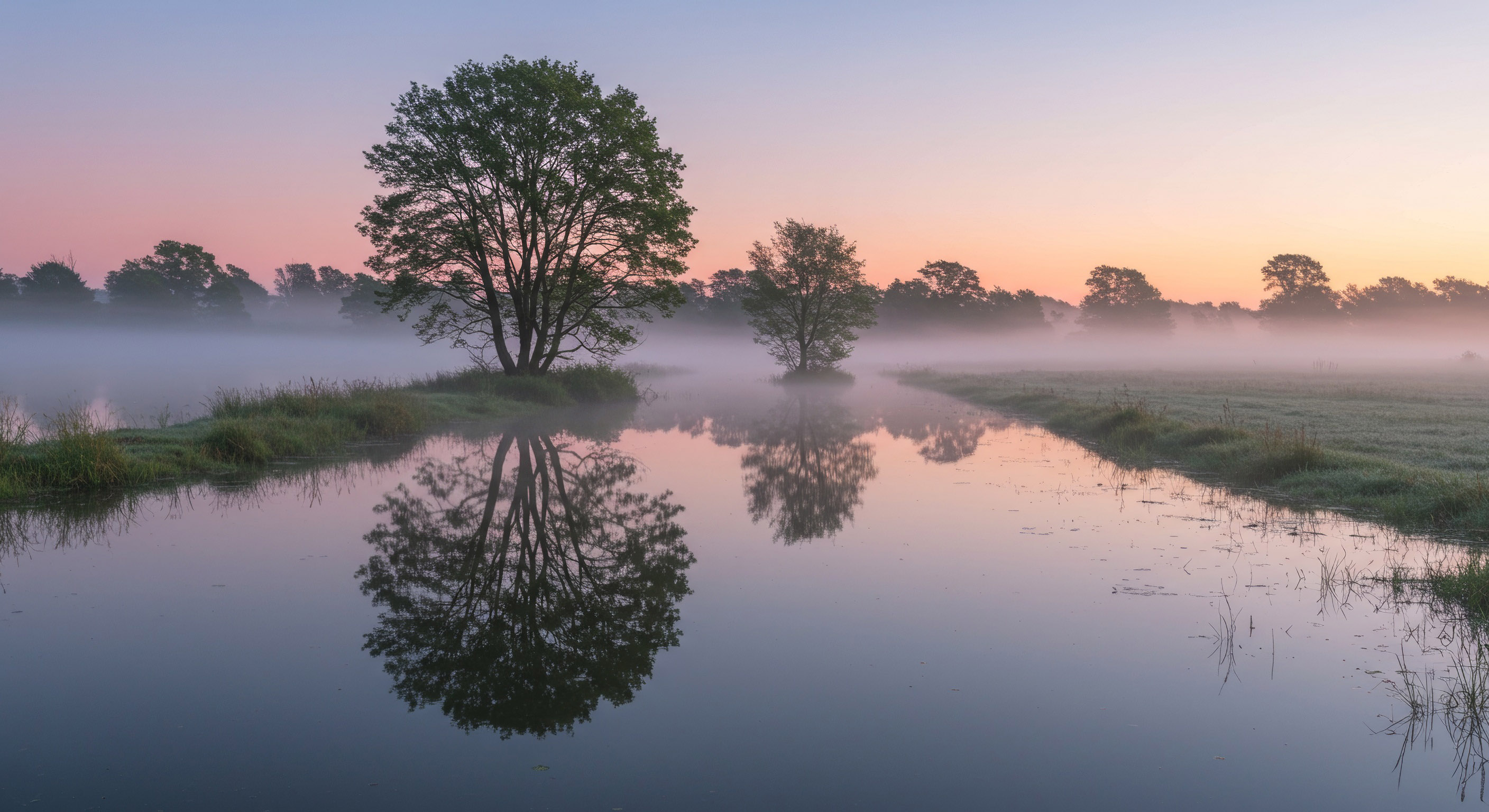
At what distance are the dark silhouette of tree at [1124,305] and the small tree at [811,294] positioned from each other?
78.3 m

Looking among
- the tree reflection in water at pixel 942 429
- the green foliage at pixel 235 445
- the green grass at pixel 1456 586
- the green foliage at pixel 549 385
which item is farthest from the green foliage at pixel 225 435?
the green grass at pixel 1456 586

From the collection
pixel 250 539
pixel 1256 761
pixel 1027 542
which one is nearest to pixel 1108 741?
pixel 1256 761

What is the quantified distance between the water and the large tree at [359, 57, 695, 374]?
17440mm

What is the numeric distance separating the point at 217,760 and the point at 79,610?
3618 millimetres

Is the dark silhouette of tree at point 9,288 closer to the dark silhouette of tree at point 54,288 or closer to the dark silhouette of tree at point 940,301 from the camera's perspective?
the dark silhouette of tree at point 54,288

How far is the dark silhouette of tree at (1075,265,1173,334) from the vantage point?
11300 cm

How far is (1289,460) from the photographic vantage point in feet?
43.8

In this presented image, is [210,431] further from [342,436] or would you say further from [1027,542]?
[1027,542]

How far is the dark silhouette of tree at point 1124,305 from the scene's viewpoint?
371 feet

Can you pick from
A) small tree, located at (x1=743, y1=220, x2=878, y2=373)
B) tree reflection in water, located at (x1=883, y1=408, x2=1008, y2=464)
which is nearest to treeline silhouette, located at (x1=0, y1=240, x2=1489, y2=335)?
small tree, located at (x1=743, y1=220, x2=878, y2=373)

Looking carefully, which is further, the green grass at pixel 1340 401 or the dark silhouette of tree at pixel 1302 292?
the dark silhouette of tree at pixel 1302 292

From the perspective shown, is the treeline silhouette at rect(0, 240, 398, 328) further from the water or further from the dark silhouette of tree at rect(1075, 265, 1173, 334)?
the dark silhouette of tree at rect(1075, 265, 1173, 334)

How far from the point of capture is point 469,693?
4.97m

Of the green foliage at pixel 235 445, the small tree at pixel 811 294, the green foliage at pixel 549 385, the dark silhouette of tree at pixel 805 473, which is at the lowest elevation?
the dark silhouette of tree at pixel 805 473
